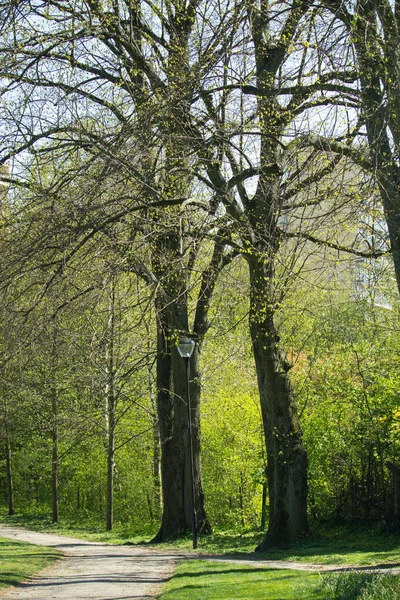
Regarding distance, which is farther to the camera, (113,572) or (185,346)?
(185,346)

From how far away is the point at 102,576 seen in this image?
43.4 feet

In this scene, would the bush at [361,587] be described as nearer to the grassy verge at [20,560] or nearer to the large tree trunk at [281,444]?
the grassy verge at [20,560]

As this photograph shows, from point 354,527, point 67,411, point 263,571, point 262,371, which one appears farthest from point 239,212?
point 67,411

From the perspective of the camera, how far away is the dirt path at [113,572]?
11.0 metres

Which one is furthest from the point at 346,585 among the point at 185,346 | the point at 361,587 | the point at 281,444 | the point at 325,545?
the point at 185,346

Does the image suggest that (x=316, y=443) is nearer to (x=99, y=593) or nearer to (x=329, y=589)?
(x=99, y=593)

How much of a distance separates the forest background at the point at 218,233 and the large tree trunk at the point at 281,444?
0.04 metres

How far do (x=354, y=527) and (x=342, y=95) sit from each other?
33.5ft

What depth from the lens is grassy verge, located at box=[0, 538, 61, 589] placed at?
43.6ft

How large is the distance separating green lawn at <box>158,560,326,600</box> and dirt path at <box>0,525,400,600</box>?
44cm

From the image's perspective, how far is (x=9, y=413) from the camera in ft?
96.4

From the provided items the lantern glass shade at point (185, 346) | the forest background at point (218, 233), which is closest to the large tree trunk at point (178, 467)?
the forest background at point (218, 233)

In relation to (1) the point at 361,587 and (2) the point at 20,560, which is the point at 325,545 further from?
(1) the point at 361,587

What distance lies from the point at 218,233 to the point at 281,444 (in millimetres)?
4632
